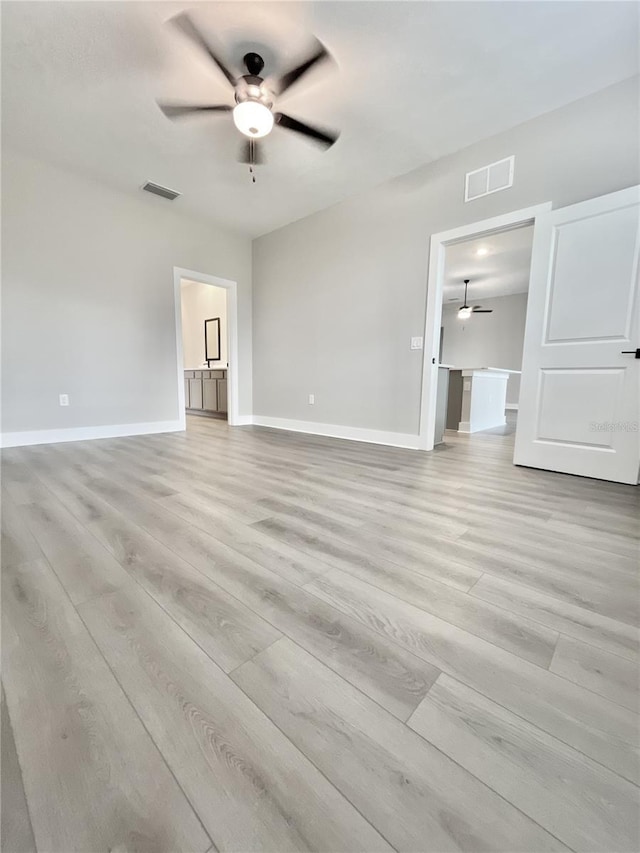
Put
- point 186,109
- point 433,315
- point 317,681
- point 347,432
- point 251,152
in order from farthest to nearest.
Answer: point 347,432 < point 433,315 < point 251,152 < point 186,109 < point 317,681

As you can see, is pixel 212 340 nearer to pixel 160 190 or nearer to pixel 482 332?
pixel 160 190

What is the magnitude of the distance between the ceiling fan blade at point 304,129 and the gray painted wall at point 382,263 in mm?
1264

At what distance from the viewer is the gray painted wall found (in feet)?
7.61

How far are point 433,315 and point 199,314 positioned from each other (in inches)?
206

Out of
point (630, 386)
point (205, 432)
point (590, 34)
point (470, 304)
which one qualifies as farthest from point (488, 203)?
point (470, 304)

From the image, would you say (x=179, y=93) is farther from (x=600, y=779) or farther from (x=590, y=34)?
(x=600, y=779)

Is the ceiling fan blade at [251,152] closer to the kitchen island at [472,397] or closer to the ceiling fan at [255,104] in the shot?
the ceiling fan at [255,104]

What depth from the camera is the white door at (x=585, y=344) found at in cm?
216

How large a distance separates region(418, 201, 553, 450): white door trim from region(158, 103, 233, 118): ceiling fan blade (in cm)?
197

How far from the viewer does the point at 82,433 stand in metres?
3.52

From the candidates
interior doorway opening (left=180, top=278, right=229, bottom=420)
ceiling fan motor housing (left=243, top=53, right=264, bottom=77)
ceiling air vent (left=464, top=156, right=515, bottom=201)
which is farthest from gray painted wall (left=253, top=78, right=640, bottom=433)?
ceiling fan motor housing (left=243, top=53, right=264, bottom=77)

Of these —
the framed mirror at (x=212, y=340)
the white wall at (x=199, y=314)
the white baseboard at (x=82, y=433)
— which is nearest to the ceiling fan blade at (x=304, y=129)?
the white baseboard at (x=82, y=433)

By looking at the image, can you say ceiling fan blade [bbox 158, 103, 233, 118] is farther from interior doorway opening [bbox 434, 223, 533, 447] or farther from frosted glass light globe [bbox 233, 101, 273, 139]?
interior doorway opening [bbox 434, 223, 533, 447]

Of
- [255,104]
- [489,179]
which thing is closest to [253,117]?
[255,104]
